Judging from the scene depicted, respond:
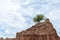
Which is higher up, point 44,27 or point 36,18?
point 36,18

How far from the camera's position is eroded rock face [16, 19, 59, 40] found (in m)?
46.2

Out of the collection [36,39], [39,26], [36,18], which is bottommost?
[36,39]

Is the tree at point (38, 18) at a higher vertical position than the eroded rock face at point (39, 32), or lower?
higher

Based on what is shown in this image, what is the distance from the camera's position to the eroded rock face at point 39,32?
46219 mm

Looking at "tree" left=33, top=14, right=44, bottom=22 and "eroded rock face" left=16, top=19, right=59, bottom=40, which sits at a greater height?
"tree" left=33, top=14, right=44, bottom=22

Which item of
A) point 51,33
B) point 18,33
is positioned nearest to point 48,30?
point 51,33

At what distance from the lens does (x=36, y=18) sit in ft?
169

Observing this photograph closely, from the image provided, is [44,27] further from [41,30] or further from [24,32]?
[24,32]

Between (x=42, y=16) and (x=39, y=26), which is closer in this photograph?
(x=39, y=26)

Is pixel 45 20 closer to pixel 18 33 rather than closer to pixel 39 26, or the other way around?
pixel 39 26

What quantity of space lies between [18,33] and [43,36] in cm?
672

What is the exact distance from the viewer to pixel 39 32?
47188 millimetres

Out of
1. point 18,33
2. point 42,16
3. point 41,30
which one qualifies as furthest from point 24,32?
point 42,16

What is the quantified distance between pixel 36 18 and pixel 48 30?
561 centimetres
